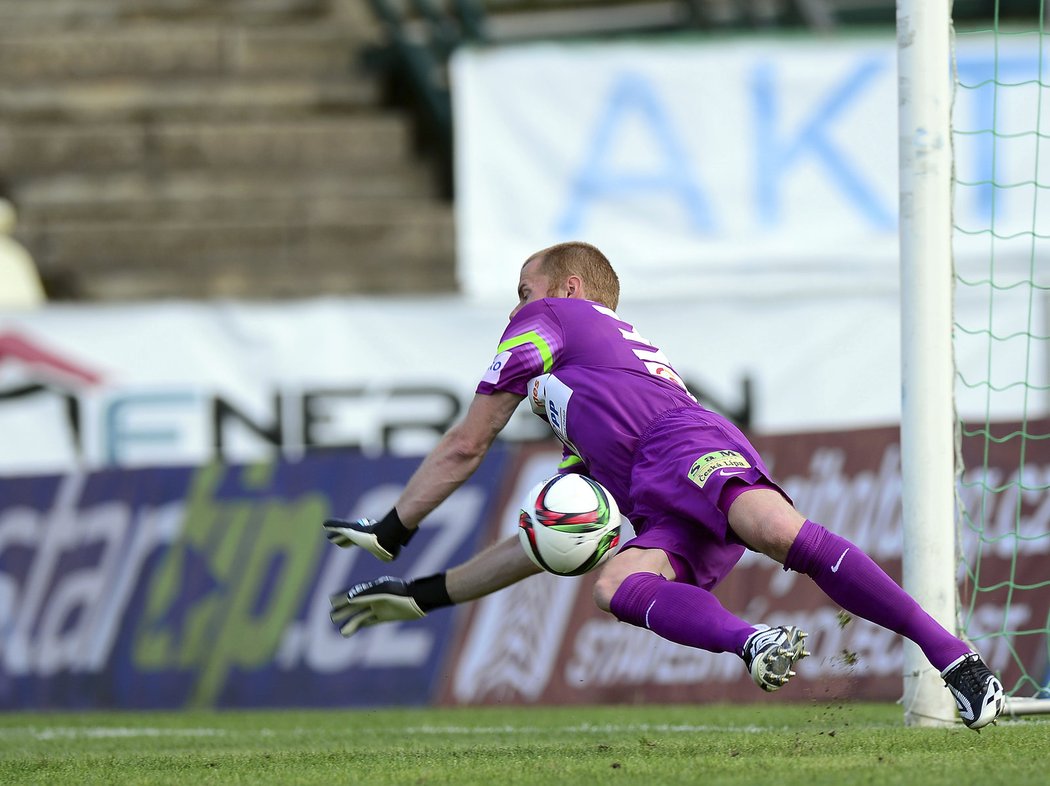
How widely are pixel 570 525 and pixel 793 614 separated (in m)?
4.16

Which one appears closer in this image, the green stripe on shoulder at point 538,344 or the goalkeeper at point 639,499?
the goalkeeper at point 639,499

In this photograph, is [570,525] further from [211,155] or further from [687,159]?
[211,155]

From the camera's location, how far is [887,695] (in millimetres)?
8789

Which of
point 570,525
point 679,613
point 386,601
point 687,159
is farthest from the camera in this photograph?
point 687,159

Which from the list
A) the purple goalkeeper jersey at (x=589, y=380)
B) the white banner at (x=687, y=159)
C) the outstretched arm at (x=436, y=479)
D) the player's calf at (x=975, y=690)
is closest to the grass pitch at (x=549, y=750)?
the player's calf at (x=975, y=690)

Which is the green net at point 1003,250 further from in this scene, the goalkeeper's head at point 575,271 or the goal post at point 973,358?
the goalkeeper's head at point 575,271

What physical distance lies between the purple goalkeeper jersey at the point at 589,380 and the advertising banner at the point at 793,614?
12.0 ft

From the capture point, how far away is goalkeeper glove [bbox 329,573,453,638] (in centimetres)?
589

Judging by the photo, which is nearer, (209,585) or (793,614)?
(793,614)

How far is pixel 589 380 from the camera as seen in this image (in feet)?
17.6

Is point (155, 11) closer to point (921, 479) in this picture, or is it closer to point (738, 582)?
point (738, 582)

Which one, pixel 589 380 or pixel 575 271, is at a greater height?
pixel 575 271

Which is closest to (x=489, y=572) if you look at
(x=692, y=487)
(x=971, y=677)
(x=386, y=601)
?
(x=386, y=601)

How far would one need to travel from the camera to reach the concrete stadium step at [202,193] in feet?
47.6
